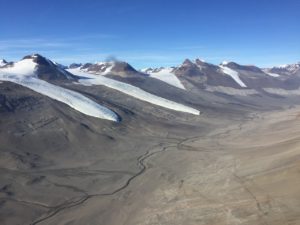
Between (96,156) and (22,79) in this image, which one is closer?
(96,156)

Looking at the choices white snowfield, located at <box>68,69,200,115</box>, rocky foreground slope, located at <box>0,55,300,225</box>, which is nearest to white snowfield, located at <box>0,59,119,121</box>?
rocky foreground slope, located at <box>0,55,300,225</box>

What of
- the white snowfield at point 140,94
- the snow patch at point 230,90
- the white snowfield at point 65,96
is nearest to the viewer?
the white snowfield at point 65,96

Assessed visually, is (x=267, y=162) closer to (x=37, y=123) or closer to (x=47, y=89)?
(x=37, y=123)

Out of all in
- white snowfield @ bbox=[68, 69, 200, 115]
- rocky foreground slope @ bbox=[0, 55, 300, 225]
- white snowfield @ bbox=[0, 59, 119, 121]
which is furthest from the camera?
white snowfield @ bbox=[68, 69, 200, 115]

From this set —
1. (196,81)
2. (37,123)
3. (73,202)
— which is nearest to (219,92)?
(196,81)

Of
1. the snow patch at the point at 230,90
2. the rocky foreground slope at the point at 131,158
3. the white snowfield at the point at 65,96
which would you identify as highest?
the snow patch at the point at 230,90

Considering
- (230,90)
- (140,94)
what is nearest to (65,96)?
(140,94)

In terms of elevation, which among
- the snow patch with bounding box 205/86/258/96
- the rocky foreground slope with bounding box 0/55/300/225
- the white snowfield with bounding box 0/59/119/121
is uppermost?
the snow patch with bounding box 205/86/258/96

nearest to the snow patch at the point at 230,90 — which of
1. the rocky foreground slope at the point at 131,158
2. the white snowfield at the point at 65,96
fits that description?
the rocky foreground slope at the point at 131,158

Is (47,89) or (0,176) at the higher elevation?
(47,89)

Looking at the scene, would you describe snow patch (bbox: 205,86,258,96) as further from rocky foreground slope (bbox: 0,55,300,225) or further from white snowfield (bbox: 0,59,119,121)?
white snowfield (bbox: 0,59,119,121)

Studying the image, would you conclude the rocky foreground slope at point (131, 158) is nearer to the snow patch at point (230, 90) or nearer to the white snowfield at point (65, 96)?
the white snowfield at point (65, 96)
